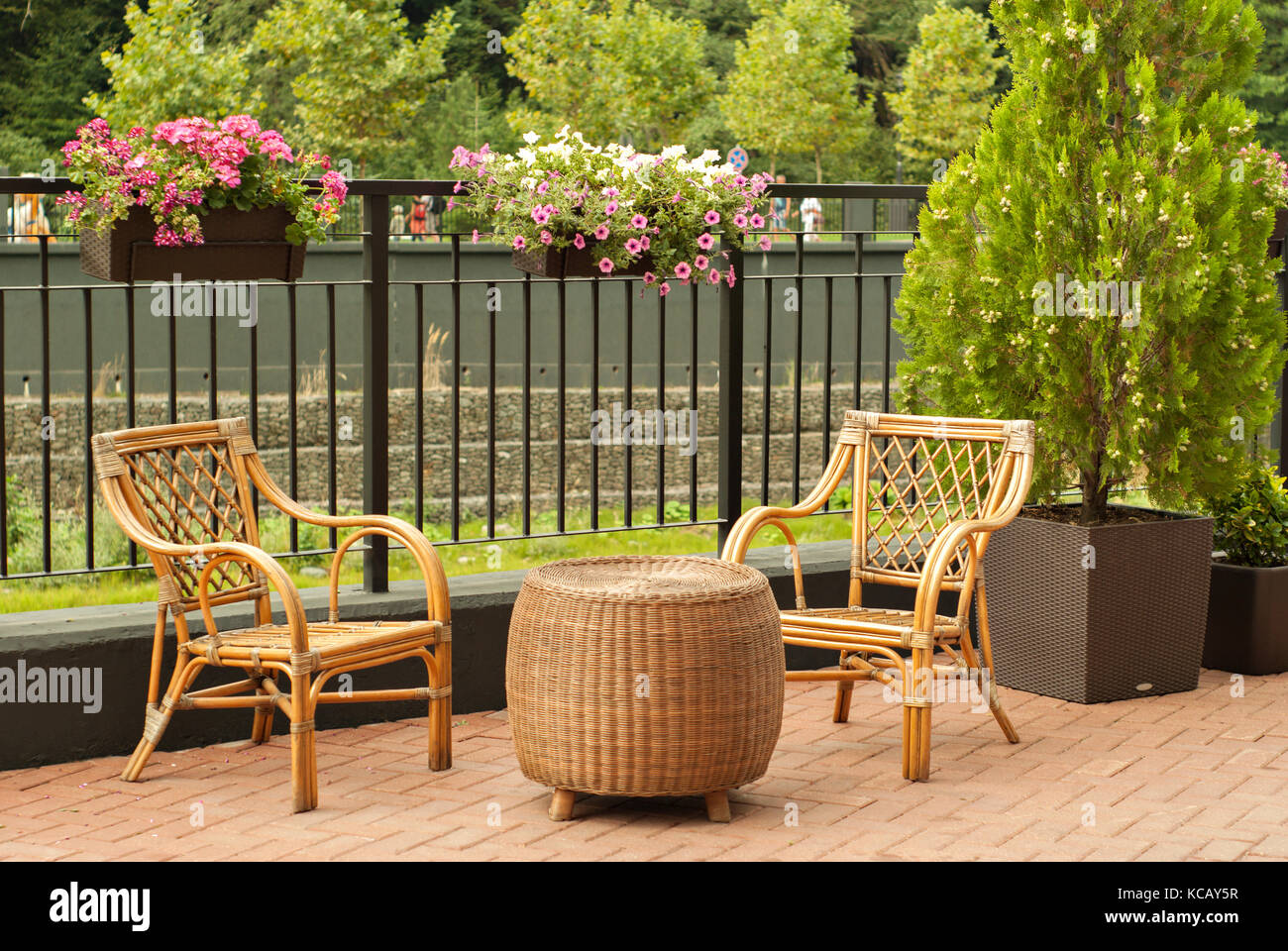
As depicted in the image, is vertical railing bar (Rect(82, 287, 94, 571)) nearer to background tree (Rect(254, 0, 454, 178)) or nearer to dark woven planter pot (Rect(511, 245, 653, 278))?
dark woven planter pot (Rect(511, 245, 653, 278))

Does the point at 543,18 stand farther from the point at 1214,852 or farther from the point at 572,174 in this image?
the point at 1214,852

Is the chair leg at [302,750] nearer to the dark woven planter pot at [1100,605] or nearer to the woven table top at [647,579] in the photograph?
the woven table top at [647,579]

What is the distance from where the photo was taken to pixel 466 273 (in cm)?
1983

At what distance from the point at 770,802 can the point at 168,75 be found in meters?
25.2

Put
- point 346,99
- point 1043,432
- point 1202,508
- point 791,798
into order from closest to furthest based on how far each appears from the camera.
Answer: point 791,798 < point 1043,432 < point 1202,508 < point 346,99

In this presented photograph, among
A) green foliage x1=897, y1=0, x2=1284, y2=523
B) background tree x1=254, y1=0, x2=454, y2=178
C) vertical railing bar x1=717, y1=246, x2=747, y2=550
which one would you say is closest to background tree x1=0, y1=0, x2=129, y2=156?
background tree x1=254, y1=0, x2=454, y2=178

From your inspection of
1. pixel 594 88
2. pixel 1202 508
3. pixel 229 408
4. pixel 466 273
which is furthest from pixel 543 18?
pixel 1202 508

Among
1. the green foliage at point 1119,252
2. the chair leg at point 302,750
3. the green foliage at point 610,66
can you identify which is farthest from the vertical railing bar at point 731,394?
the green foliage at point 610,66

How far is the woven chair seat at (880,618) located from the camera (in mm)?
4543

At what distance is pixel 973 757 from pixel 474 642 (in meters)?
1.63

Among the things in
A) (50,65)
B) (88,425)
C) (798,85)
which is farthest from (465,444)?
(50,65)

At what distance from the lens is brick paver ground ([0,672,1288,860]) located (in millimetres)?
3768

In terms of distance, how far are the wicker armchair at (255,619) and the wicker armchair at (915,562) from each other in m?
1.00

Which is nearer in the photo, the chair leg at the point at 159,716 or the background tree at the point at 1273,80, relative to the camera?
the chair leg at the point at 159,716
